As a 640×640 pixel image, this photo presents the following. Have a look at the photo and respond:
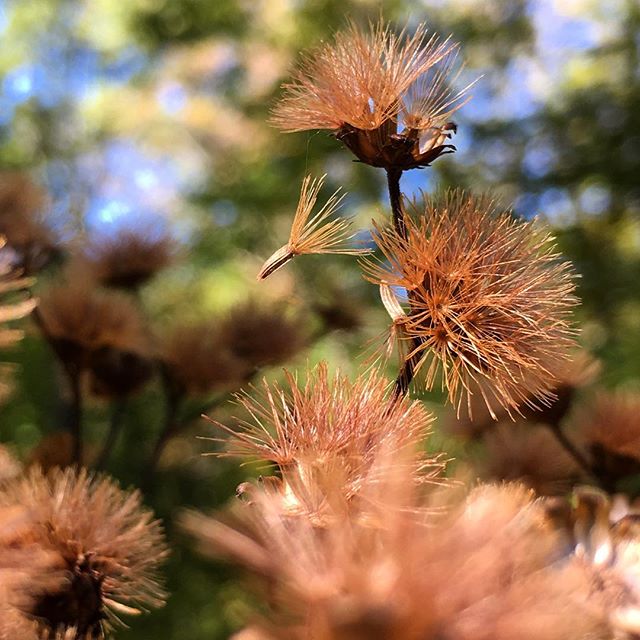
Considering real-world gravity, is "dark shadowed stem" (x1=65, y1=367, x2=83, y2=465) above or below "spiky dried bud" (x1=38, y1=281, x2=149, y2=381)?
below

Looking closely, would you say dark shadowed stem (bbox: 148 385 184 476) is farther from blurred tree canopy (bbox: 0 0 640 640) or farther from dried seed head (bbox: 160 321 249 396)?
blurred tree canopy (bbox: 0 0 640 640)

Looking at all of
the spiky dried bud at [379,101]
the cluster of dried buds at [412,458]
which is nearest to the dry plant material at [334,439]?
the cluster of dried buds at [412,458]

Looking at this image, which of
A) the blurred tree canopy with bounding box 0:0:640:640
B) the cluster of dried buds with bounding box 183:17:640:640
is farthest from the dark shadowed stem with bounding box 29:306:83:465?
the cluster of dried buds with bounding box 183:17:640:640

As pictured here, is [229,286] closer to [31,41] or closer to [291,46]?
[291,46]

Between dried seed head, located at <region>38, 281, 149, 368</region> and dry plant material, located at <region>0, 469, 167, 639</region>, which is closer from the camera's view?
dry plant material, located at <region>0, 469, 167, 639</region>

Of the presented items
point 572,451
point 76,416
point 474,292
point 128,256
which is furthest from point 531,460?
point 128,256

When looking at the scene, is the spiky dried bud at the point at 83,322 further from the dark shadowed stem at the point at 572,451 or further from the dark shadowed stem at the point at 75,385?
the dark shadowed stem at the point at 572,451
